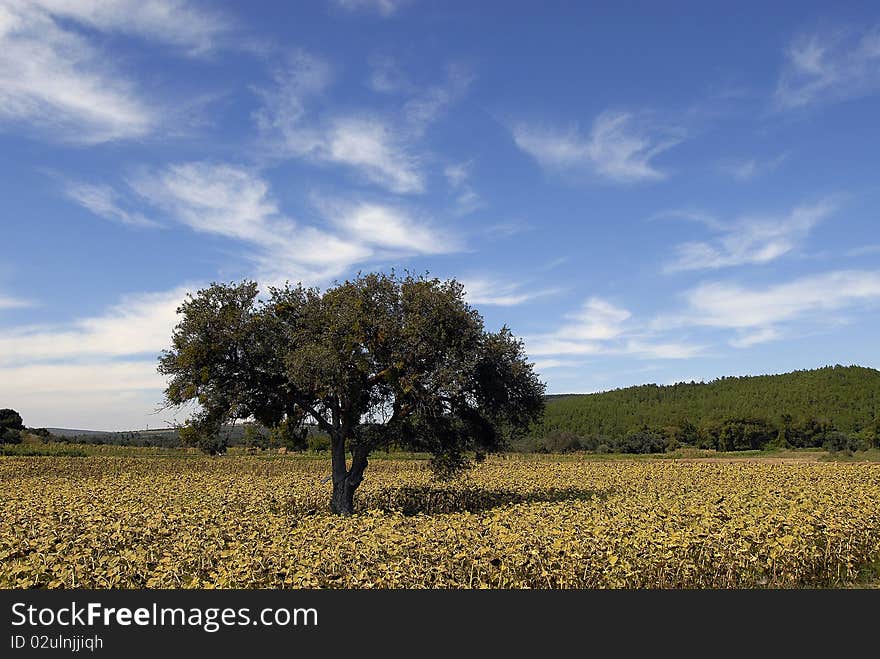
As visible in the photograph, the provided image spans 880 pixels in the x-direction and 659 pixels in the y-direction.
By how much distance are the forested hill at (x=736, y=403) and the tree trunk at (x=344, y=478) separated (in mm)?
106949

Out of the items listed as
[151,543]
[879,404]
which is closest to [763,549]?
[151,543]

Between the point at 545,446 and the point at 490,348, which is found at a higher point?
the point at 490,348

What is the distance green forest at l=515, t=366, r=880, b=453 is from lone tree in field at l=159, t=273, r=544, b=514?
64.6 metres

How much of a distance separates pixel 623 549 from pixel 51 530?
46.9 feet

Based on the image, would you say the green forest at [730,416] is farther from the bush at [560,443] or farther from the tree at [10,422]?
the tree at [10,422]

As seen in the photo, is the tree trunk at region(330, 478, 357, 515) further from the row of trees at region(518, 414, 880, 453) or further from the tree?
the row of trees at region(518, 414, 880, 453)

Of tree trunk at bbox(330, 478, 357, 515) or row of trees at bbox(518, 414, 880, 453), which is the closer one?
tree trunk at bbox(330, 478, 357, 515)

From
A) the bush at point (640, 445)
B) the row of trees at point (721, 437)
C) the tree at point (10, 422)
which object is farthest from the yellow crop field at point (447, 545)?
the row of trees at point (721, 437)

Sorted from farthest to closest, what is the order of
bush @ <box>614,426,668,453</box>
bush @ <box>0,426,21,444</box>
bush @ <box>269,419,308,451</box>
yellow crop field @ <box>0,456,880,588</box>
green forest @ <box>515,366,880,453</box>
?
green forest @ <box>515,366,880,453</box>
bush @ <box>614,426,668,453</box>
bush @ <box>0,426,21,444</box>
bush @ <box>269,419,308,451</box>
yellow crop field @ <box>0,456,880,588</box>

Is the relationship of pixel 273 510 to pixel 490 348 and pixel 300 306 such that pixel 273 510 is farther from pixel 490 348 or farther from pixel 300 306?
pixel 490 348

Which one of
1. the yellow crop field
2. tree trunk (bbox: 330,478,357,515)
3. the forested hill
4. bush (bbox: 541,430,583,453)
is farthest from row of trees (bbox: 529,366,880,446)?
the yellow crop field

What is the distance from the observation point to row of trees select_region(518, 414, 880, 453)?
90.8 m

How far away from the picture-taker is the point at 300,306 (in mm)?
26078

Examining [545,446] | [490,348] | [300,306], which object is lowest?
[545,446]
